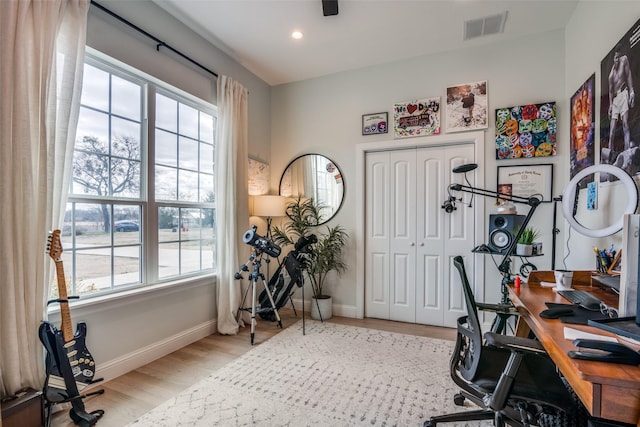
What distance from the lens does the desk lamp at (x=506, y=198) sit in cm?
235

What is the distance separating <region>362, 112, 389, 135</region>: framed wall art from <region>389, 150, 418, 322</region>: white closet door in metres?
0.32

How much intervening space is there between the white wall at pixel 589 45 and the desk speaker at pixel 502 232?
46 cm

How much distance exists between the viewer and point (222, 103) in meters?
3.15

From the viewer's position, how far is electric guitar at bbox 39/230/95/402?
1.70 metres

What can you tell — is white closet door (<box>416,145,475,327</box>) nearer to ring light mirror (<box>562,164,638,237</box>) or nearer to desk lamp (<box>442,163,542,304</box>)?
desk lamp (<box>442,163,542,304</box>)

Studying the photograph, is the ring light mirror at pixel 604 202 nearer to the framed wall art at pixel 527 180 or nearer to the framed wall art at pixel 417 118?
the framed wall art at pixel 527 180

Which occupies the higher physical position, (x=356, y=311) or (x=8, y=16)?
(x=8, y=16)

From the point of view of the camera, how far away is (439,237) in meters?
3.36

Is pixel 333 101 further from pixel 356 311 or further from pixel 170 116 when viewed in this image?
pixel 356 311

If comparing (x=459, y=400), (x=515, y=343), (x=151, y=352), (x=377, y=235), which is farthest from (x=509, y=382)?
(x=151, y=352)

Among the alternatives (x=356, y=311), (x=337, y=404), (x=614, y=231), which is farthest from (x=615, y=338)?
(x=356, y=311)

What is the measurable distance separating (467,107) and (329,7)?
1726 mm

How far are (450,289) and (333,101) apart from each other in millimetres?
2596

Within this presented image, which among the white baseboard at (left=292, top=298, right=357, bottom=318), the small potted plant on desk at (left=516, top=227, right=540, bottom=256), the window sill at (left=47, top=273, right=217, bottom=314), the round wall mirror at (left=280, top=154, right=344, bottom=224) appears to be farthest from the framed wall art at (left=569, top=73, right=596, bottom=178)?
the window sill at (left=47, top=273, right=217, bottom=314)
